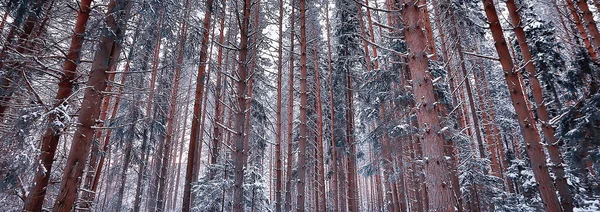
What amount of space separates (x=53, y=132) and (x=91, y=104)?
645 mm

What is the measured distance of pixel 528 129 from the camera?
5590 mm

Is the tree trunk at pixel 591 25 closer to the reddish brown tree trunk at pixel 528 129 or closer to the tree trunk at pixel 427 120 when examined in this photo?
the reddish brown tree trunk at pixel 528 129

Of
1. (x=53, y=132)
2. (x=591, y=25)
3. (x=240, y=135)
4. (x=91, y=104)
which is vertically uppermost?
(x=591, y=25)

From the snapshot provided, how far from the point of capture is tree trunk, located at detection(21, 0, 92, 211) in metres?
4.55

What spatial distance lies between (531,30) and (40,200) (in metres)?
14.1

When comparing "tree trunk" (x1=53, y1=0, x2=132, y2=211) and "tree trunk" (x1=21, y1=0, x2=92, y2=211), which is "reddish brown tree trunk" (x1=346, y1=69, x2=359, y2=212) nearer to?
"tree trunk" (x1=53, y1=0, x2=132, y2=211)

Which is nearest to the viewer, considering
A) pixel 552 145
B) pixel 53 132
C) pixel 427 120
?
pixel 427 120

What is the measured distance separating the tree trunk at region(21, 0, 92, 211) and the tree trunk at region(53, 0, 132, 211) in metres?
0.28

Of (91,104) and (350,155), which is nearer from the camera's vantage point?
(91,104)

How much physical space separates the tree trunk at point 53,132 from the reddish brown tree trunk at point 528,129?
7695mm

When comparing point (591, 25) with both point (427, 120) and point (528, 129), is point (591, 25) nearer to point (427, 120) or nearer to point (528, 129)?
point (528, 129)

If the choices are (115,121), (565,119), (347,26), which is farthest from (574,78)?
(115,121)

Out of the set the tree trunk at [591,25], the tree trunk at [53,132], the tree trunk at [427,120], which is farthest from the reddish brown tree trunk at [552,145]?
the tree trunk at [53,132]

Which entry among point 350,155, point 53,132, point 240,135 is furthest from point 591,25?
point 53,132
